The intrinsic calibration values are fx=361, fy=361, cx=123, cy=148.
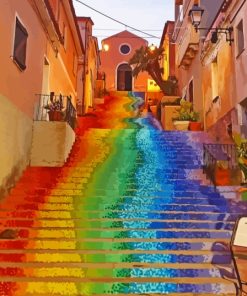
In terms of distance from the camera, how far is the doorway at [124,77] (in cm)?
3600

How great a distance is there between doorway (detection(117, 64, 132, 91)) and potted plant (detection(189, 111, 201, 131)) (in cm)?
2038

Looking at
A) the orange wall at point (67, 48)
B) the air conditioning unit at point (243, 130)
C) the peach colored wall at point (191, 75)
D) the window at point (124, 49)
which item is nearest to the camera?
the air conditioning unit at point (243, 130)

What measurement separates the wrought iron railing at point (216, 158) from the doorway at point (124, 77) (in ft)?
83.4

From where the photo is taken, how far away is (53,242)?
247 inches

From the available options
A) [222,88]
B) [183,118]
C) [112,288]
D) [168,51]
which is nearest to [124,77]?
[168,51]

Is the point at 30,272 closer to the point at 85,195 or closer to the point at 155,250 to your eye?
the point at 155,250

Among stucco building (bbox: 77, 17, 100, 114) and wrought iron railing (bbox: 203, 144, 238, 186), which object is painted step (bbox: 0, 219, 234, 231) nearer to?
wrought iron railing (bbox: 203, 144, 238, 186)

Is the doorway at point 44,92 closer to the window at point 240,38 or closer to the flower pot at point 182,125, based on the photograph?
the flower pot at point 182,125

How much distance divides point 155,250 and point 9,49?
563 centimetres

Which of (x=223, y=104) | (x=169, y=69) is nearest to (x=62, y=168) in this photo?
(x=223, y=104)

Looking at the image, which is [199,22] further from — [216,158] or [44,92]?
[44,92]

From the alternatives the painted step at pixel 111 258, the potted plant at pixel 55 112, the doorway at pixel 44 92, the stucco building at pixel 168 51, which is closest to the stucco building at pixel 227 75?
the potted plant at pixel 55 112

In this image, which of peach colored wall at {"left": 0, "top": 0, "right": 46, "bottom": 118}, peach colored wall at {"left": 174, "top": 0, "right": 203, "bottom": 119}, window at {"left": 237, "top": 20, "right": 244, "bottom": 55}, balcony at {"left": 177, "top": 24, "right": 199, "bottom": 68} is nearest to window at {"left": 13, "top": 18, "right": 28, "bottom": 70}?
peach colored wall at {"left": 0, "top": 0, "right": 46, "bottom": 118}

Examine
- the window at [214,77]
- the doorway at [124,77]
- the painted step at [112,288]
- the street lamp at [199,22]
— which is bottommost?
the painted step at [112,288]
